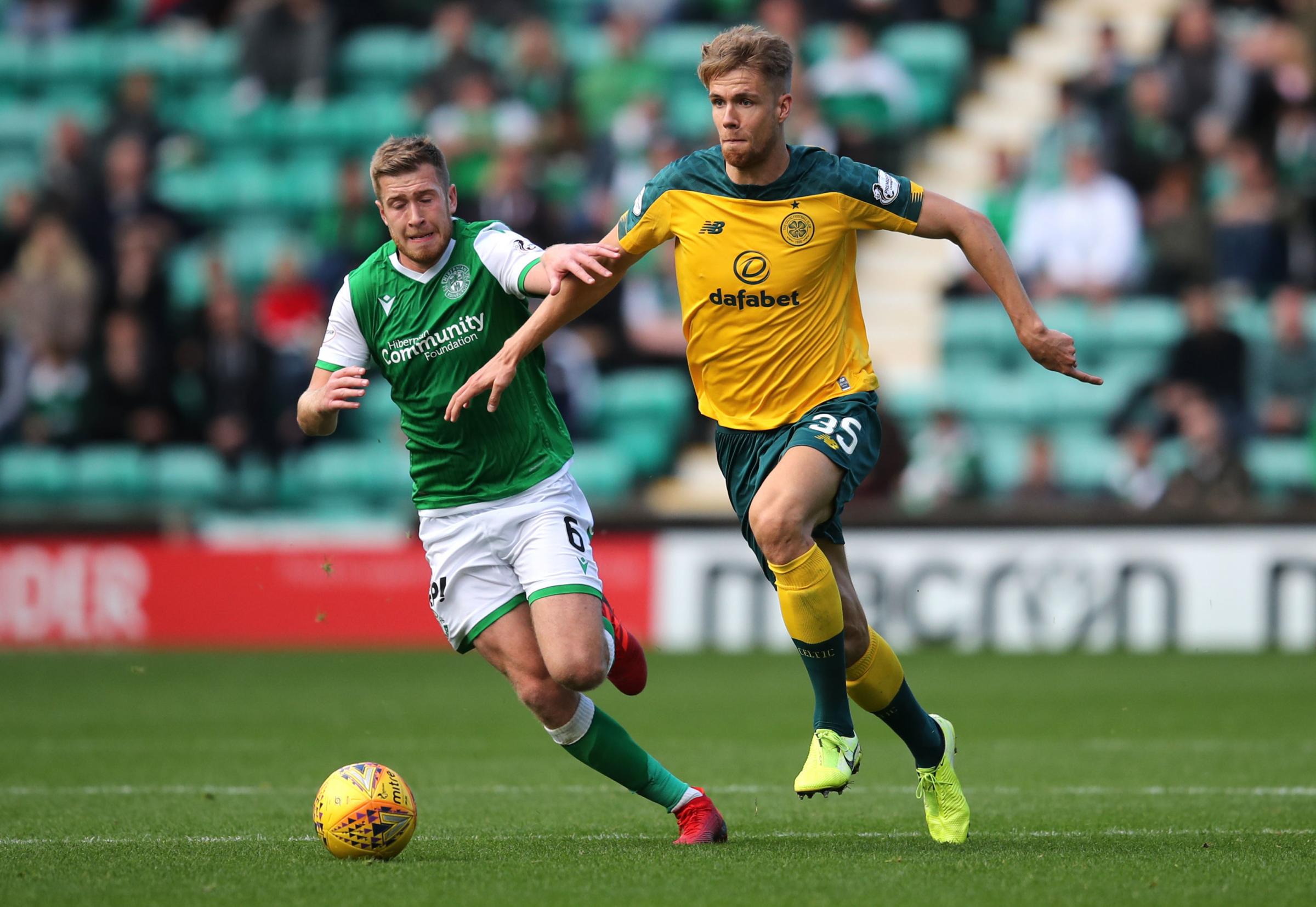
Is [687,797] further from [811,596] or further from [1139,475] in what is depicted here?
[1139,475]

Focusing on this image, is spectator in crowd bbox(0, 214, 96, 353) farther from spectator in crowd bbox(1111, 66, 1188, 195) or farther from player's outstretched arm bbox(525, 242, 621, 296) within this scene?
player's outstretched arm bbox(525, 242, 621, 296)

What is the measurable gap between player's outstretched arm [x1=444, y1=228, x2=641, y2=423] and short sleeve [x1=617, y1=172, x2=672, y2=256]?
2.0 inches

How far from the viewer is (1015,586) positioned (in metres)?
14.1

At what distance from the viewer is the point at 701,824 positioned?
6160mm

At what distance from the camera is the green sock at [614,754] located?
6195 mm

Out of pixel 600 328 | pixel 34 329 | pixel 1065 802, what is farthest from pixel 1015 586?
pixel 34 329

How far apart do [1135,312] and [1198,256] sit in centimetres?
76

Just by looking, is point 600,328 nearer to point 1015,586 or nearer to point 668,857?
point 1015,586

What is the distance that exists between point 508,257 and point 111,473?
11752 mm

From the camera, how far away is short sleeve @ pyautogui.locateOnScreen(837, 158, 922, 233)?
19.8 ft

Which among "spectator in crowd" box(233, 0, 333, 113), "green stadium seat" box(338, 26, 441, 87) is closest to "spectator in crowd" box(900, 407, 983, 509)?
"green stadium seat" box(338, 26, 441, 87)

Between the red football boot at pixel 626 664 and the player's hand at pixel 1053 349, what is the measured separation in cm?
177

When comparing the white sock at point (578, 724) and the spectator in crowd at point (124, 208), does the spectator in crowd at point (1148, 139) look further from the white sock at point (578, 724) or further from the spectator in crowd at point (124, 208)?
the white sock at point (578, 724)

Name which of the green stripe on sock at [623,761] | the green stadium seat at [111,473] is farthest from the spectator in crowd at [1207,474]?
the green stadium seat at [111,473]
